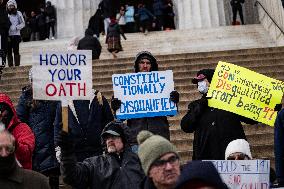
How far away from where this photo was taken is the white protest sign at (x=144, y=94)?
665 cm

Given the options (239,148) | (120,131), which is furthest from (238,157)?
(120,131)

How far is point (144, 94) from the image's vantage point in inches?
273

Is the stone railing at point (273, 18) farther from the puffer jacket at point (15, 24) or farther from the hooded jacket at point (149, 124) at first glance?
the hooded jacket at point (149, 124)

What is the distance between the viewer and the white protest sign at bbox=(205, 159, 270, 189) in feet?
16.5

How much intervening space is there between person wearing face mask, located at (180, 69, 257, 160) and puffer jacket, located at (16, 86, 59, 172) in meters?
1.52

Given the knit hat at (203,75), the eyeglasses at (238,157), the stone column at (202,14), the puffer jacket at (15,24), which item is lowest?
the eyeglasses at (238,157)

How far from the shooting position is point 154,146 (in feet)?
12.7

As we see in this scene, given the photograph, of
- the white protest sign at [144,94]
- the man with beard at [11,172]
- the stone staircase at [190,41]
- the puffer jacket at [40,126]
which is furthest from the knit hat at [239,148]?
the stone staircase at [190,41]

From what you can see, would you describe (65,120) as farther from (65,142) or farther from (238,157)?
(238,157)

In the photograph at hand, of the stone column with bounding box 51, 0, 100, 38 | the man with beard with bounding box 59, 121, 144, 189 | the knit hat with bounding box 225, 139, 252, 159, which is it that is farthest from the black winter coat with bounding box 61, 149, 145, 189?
the stone column with bounding box 51, 0, 100, 38

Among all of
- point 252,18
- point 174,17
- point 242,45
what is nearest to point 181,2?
point 174,17

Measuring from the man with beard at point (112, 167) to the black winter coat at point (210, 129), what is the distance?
4.76ft

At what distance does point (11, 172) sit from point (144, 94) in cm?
287

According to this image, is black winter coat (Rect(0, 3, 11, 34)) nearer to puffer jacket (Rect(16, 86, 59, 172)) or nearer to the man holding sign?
puffer jacket (Rect(16, 86, 59, 172))
